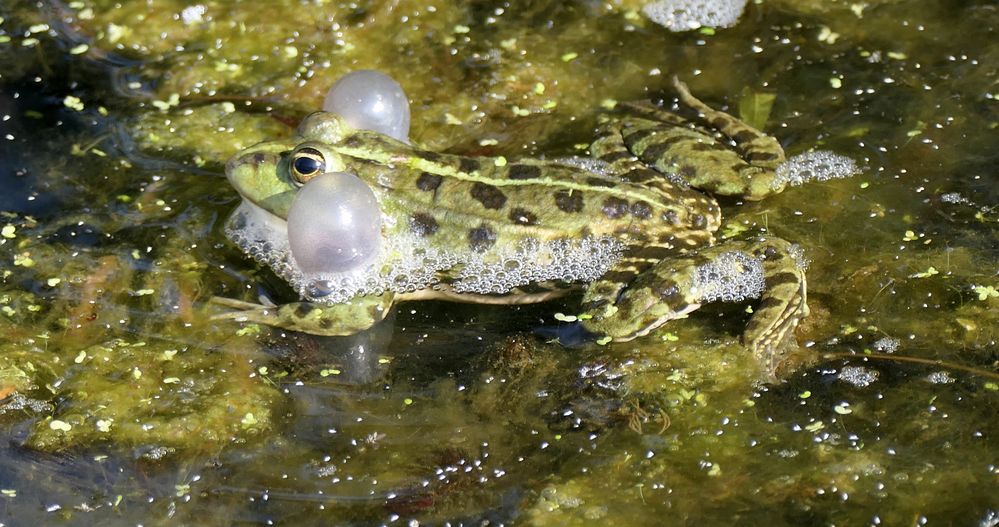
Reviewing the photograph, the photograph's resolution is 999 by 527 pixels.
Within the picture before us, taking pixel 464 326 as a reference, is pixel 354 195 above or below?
above

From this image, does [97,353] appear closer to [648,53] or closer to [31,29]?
[31,29]

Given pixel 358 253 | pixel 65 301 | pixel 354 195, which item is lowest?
pixel 65 301

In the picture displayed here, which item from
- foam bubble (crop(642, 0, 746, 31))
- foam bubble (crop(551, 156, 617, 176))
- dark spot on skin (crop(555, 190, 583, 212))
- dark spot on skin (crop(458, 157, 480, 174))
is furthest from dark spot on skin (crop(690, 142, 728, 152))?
foam bubble (crop(642, 0, 746, 31))

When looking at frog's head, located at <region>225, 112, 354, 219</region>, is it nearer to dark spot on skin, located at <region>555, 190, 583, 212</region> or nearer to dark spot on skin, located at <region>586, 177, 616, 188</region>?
dark spot on skin, located at <region>555, 190, 583, 212</region>

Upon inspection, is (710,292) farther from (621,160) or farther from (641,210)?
(621,160)

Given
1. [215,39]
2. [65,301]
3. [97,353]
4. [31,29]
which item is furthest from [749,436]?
[31,29]

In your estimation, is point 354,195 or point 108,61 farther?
point 108,61
